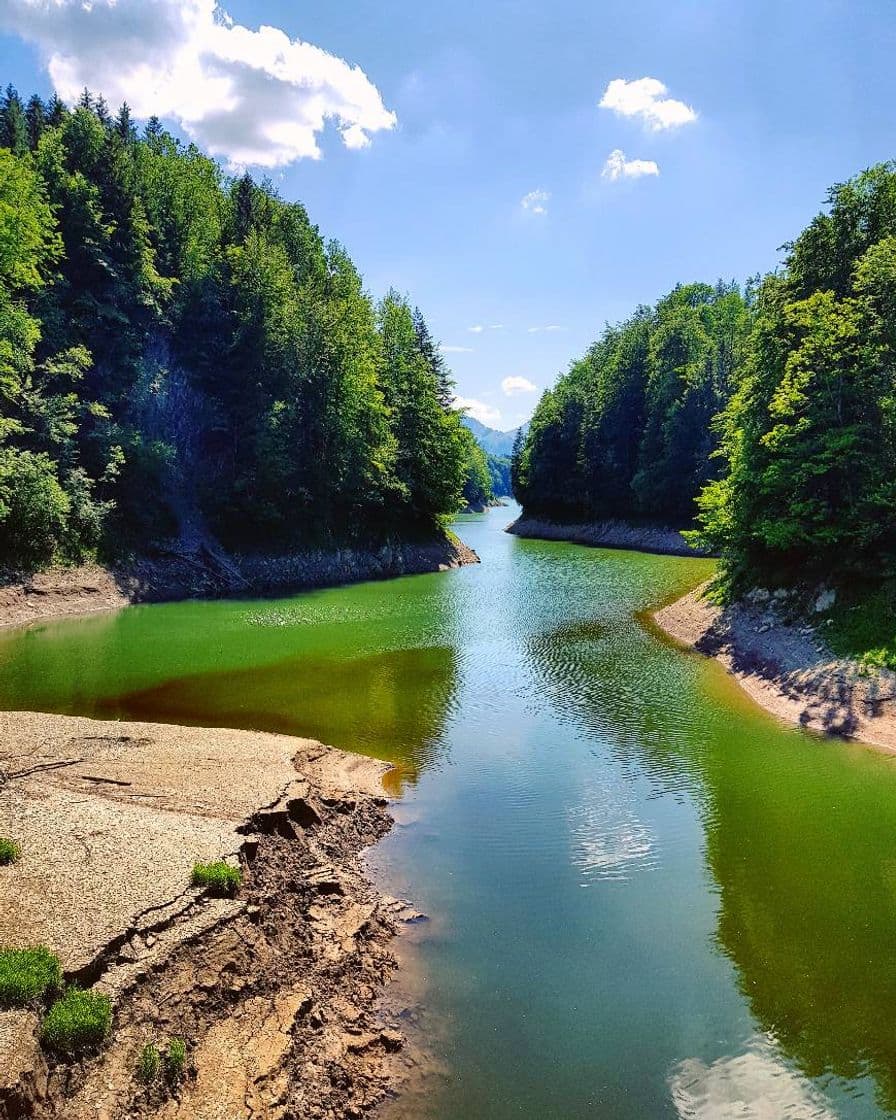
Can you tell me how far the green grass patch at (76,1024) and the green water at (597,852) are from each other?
3.25 m

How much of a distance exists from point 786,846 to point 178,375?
43986 mm

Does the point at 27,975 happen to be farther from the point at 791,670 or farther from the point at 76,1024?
the point at 791,670

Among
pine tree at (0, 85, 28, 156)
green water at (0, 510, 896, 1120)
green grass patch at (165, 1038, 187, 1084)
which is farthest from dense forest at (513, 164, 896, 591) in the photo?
pine tree at (0, 85, 28, 156)

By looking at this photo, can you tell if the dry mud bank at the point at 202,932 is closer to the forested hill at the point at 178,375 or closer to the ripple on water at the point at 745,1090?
the ripple on water at the point at 745,1090

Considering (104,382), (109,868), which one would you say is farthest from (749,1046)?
(104,382)

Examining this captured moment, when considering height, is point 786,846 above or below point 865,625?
below

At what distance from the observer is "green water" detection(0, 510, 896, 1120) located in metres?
7.71

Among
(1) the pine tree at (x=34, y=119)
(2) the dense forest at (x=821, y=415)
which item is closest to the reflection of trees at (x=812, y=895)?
(2) the dense forest at (x=821, y=415)

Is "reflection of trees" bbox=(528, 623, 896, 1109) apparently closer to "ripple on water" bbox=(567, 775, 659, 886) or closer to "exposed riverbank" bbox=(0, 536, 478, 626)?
"ripple on water" bbox=(567, 775, 659, 886)

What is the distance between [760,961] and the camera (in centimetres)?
956

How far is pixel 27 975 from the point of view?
688 cm

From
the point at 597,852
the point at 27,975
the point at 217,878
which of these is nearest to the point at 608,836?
the point at 597,852

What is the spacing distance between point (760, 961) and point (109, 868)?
8827mm

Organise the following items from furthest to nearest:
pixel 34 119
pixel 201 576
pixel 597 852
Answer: pixel 34 119 → pixel 201 576 → pixel 597 852
